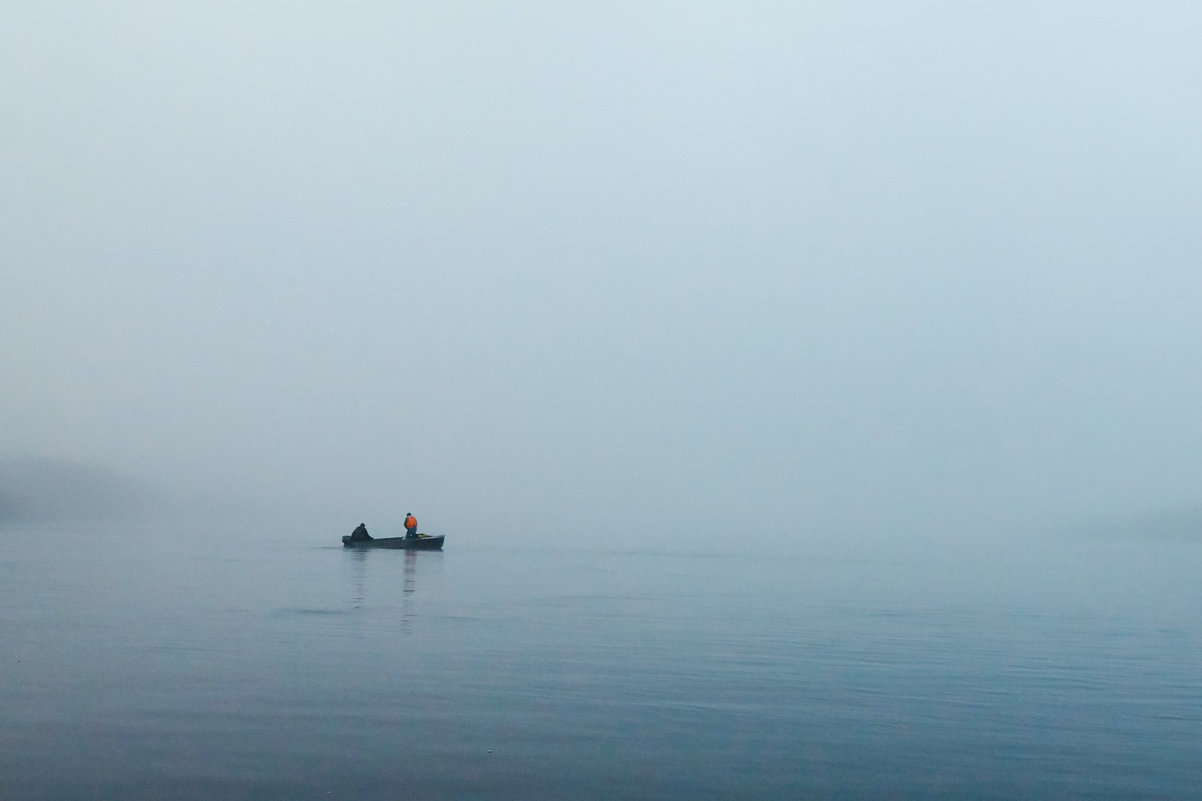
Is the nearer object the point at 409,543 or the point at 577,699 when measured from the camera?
the point at 577,699

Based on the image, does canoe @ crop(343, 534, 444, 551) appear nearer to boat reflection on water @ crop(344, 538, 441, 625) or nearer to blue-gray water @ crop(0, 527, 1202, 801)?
boat reflection on water @ crop(344, 538, 441, 625)

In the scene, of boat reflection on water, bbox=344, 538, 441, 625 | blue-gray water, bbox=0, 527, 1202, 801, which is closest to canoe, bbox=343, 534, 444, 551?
boat reflection on water, bbox=344, 538, 441, 625

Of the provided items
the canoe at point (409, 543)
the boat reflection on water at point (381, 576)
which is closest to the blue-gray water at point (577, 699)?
the boat reflection on water at point (381, 576)

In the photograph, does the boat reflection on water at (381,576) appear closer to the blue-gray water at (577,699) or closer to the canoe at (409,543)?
the canoe at (409,543)

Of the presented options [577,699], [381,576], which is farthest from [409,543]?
[577,699]

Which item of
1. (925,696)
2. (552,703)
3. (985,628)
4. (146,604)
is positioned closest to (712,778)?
(552,703)

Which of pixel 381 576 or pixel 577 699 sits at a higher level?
pixel 381 576

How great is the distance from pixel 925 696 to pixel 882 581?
172 ft

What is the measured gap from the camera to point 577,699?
73.9 feet

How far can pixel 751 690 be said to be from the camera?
80.0 ft

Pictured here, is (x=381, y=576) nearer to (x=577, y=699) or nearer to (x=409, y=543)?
(x=409, y=543)

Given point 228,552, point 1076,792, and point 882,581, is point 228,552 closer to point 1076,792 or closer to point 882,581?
point 882,581

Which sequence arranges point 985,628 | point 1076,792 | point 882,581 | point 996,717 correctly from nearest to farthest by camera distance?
point 1076,792 < point 996,717 < point 985,628 < point 882,581

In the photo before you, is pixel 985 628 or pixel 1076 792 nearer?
pixel 1076 792
